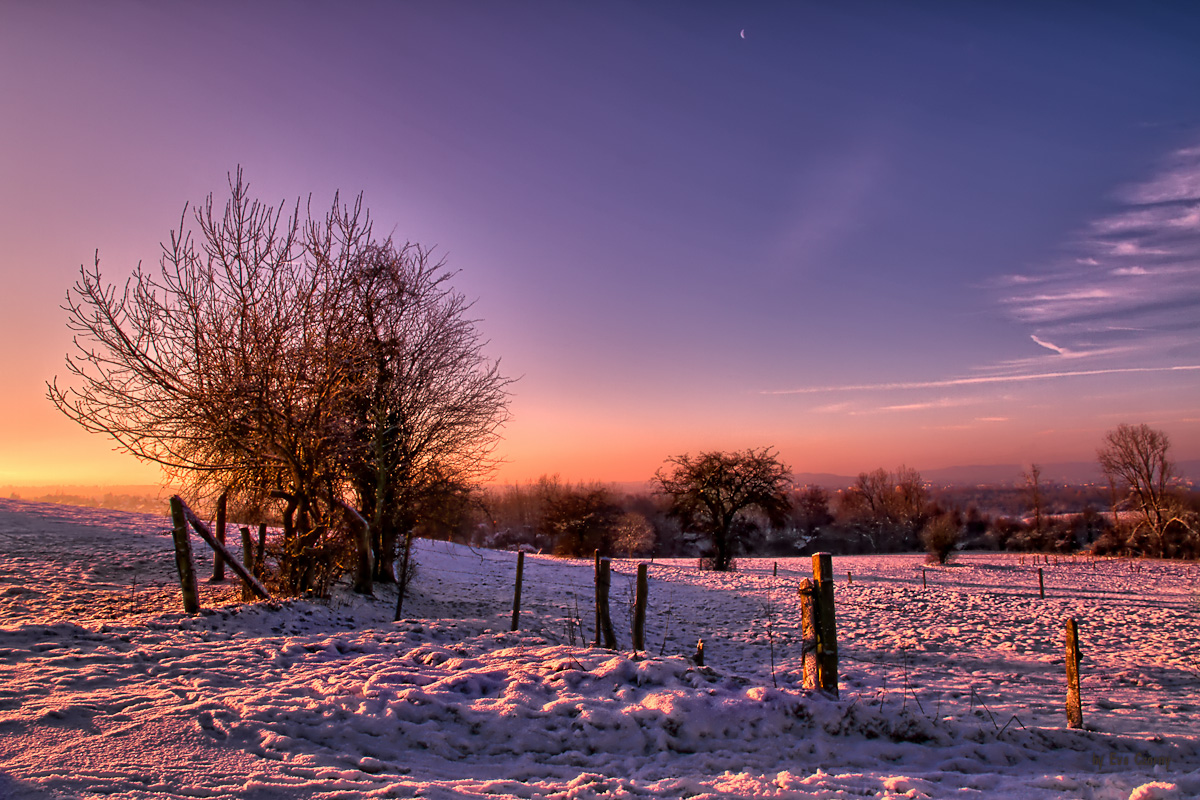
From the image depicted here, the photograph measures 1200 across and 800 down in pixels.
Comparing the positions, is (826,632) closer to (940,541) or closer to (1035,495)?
(940,541)

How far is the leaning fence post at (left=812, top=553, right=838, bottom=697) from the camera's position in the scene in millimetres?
5629

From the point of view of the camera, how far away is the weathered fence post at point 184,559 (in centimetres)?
806

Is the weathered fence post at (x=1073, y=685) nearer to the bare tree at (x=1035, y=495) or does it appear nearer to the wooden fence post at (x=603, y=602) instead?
the wooden fence post at (x=603, y=602)

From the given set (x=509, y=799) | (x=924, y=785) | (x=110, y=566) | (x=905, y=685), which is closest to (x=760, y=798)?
(x=924, y=785)

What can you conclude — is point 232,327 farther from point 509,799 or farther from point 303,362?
point 509,799

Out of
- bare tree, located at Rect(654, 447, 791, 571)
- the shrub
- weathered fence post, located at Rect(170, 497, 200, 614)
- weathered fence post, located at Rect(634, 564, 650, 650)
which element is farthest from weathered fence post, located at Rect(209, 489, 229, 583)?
the shrub

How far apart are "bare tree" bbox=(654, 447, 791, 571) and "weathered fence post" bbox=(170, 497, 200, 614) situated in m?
26.8

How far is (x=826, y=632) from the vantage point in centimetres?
571

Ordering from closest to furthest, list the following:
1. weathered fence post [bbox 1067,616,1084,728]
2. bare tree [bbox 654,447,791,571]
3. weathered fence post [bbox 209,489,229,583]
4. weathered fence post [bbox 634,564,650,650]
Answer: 1. weathered fence post [bbox 1067,616,1084,728]
2. weathered fence post [bbox 634,564,650,650]
3. weathered fence post [bbox 209,489,229,583]
4. bare tree [bbox 654,447,791,571]

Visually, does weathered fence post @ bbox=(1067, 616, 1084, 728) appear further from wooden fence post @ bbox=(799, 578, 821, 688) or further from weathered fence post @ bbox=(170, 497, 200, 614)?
weathered fence post @ bbox=(170, 497, 200, 614)

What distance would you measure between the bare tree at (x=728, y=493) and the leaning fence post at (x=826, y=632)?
1050 inches

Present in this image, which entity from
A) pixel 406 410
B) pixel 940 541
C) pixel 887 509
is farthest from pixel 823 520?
pixel 406 410

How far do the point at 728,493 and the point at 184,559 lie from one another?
27724 millimetres

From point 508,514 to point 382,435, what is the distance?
3052 inches
